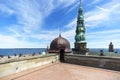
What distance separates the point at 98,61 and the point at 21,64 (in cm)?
963

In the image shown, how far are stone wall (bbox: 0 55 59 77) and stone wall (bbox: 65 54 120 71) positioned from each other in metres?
3.97

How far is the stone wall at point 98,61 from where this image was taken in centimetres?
1538

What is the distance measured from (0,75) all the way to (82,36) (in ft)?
101

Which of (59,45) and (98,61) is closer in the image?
(98,61)

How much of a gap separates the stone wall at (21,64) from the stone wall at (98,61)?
3.97 metres

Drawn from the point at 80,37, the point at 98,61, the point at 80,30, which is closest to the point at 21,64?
the point at 98,61

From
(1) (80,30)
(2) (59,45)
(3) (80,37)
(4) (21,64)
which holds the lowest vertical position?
(4) (21,64)

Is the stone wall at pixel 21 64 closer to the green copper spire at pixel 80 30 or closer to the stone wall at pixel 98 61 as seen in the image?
the stone wall at pixel 98 61

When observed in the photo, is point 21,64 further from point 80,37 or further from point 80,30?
point 80,30

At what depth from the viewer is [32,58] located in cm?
1677

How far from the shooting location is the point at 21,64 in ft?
49.0

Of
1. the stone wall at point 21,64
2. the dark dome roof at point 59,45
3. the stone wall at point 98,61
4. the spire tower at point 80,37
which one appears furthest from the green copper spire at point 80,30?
the stone wall at point 21,64

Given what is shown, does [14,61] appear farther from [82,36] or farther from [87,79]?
[82,36]

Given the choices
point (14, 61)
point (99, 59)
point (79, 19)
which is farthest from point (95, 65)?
point (79, 19)
